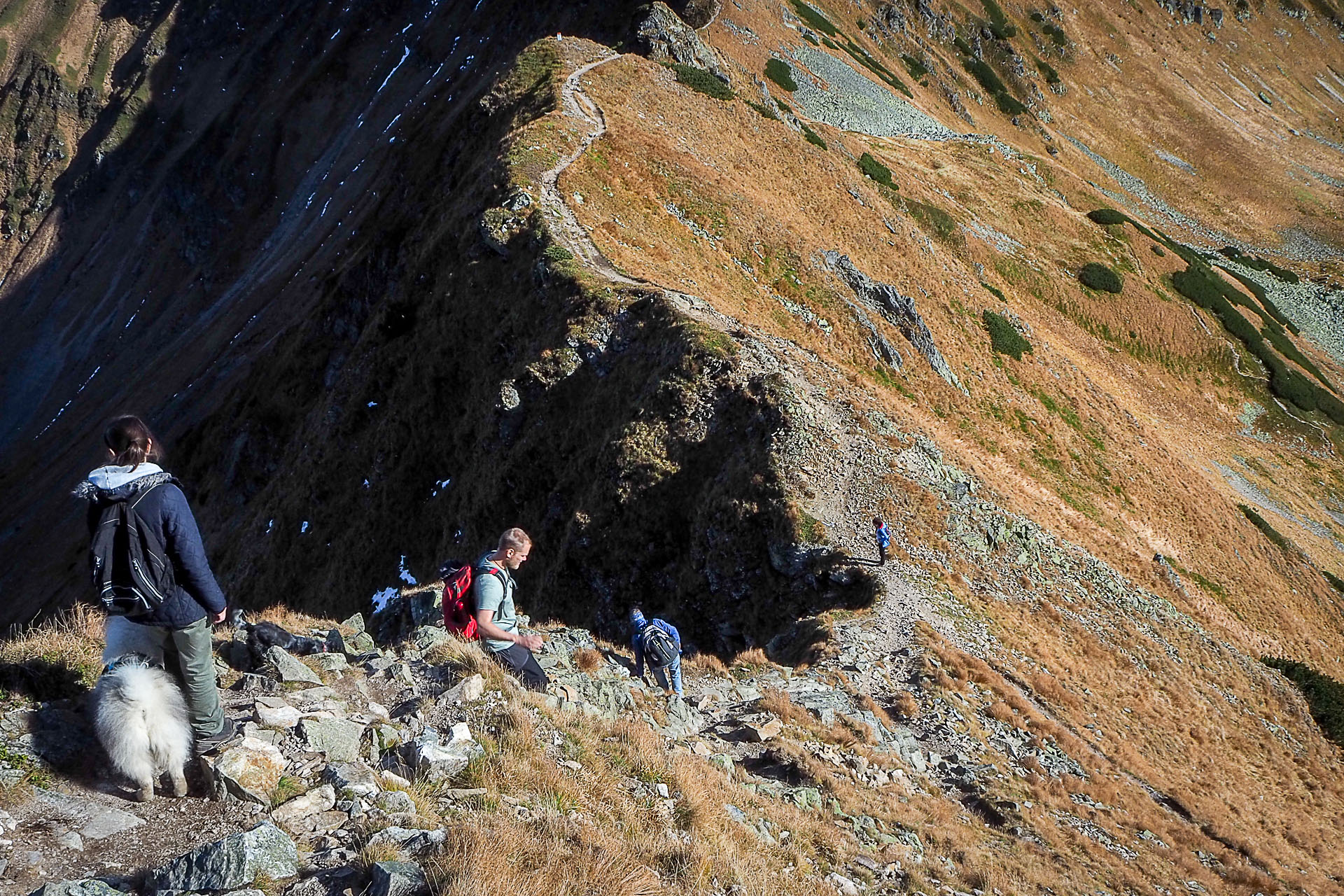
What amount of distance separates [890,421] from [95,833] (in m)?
23.9

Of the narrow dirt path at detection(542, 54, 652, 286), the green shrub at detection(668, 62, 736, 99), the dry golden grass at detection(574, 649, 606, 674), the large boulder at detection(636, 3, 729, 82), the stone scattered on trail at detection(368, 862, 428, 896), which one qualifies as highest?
the large boulder at detection(636, 3, 729, 82)

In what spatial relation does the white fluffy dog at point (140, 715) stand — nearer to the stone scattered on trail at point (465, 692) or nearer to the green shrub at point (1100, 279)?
the stone scattered on trail at point (465, 692)

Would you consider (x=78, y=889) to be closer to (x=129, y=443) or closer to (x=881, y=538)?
(x=129, y=443)

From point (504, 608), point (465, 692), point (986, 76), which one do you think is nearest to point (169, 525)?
point (465, 692)

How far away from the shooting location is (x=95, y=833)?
6504mm

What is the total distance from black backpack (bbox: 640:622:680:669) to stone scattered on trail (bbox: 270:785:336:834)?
7747 millimetres

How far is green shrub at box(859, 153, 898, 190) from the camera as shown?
55094 millimetres

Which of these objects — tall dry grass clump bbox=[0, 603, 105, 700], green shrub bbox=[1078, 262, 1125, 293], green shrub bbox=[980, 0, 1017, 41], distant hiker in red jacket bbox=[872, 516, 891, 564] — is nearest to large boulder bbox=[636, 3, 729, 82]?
green shrub bbox=[1078, 262, 1125, 293]

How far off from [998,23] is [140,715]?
400ft

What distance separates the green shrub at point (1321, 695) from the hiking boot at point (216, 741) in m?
29.9

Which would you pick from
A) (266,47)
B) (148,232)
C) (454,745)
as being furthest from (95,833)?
(266,47)

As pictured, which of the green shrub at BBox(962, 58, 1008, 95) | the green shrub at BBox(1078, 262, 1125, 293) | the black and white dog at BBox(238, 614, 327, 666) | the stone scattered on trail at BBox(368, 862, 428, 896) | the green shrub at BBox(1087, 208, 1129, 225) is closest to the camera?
the stone scattered on trail at BBox(368, 862, 428, 896)

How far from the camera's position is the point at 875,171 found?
55.8 meters

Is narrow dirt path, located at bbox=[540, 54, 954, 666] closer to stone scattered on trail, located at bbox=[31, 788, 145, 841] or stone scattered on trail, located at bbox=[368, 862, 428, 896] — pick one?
stone scattered on trail, located at bbox=[368, 862, 428, 896]
